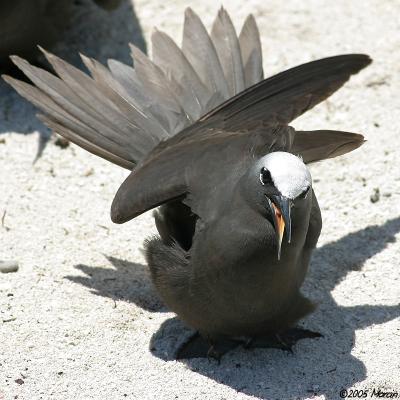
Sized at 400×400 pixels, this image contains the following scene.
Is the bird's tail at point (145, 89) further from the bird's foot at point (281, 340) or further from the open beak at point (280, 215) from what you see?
the open beak at point (280, 215)

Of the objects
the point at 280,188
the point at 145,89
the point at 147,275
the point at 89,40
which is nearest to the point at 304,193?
the point at 280,188

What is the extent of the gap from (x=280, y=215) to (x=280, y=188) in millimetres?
141

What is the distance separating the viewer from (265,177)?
4.49 meters

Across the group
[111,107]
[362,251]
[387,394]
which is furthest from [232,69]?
[387,394]

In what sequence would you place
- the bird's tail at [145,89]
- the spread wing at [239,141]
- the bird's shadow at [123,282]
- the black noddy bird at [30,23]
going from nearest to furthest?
the spread wing at [239,141] → the bird's shadow at [123,282] → the bird's tail at [145,89] → the black noddy bird at [30,23]

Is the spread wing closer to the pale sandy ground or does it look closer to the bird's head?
the bird's head

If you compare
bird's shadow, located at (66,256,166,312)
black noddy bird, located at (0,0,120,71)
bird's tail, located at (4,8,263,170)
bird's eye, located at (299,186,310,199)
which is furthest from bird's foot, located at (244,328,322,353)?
black noddy bird, located at (0,0,120,71)

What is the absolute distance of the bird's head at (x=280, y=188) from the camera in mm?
4359

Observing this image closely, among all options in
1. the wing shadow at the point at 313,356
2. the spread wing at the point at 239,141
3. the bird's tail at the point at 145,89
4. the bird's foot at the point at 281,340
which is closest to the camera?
the wing shadow at the point at 313,356

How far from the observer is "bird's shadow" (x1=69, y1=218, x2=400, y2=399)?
4.89 m

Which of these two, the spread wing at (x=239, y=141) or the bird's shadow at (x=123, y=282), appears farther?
the bird's shadow at (x=123, y=282)

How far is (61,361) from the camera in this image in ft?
16.2

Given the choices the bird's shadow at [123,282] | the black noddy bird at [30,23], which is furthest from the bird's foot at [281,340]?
the black noddy bird at [30,23]

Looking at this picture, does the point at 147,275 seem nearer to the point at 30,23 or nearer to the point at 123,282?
the point at 123,282
